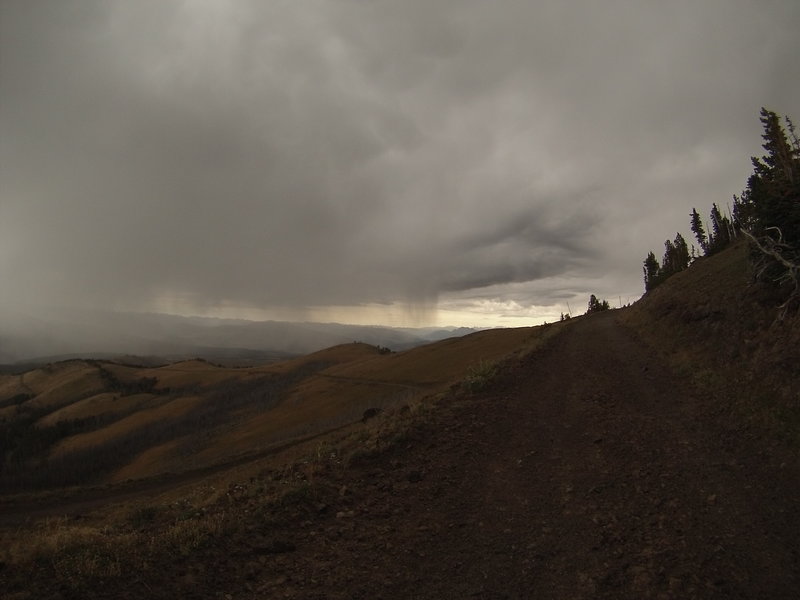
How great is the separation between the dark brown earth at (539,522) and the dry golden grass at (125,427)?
2913 inches

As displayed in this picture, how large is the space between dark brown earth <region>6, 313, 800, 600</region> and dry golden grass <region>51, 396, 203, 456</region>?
74.0 meters

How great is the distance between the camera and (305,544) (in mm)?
6570

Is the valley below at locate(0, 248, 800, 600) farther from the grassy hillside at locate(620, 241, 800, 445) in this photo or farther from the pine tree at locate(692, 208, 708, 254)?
the pine tree at locate(692, 208, 708, 254)

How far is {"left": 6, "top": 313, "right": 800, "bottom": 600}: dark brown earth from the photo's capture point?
210 inches

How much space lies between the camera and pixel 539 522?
6.75 meters

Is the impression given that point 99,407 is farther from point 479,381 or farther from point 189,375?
point 479,381

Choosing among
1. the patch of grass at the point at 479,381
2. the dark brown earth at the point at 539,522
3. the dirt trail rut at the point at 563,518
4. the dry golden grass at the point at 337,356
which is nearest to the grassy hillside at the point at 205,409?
the dry golden grass at the point at 337,356

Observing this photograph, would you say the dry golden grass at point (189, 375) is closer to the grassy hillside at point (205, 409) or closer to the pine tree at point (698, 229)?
the grassy hillside at point (205, 409)

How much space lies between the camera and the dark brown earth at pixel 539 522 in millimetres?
5344

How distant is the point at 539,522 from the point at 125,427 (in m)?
81.3

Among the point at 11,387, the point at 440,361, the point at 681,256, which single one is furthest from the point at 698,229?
the point at 11,387

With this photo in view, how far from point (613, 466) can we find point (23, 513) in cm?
3035

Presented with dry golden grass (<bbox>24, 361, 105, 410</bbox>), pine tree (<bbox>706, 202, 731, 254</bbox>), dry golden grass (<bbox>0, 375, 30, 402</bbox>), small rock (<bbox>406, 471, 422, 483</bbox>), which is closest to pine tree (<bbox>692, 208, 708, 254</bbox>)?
pine tree (<bbox>706, 202, 731, 254</bbox>)

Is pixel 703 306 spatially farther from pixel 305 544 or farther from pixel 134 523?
pixel 134 523
